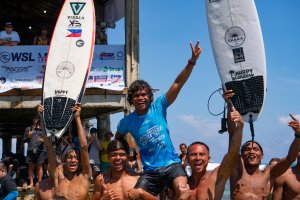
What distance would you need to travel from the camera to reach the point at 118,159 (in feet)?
17.1

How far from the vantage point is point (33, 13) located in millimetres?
17188

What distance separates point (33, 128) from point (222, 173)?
20.4ft

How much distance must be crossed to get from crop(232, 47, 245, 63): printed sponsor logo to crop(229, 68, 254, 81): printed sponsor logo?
0.46 feet

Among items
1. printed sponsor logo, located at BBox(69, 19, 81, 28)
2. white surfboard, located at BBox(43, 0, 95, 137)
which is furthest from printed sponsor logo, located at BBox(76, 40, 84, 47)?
printed sponsor logo, located at BBox(69, 19, 81, 28)

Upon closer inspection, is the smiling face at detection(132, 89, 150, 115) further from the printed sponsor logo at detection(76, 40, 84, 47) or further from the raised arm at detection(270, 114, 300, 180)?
the printed sponsor logo at detection(76, 40, 84, 47)

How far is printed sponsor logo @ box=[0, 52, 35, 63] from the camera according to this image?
37.4 ft

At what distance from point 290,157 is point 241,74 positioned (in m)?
1.33

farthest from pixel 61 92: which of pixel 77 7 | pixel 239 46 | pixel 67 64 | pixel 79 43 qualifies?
pixel 239 46

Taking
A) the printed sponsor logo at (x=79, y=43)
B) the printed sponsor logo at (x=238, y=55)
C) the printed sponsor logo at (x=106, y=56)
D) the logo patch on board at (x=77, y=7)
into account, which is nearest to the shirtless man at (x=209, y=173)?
the printed sponsor logo at (x=238, y=55)

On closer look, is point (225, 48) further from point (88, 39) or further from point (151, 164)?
point (88, 39)

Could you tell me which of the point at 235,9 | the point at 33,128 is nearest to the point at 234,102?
the point at 235,9

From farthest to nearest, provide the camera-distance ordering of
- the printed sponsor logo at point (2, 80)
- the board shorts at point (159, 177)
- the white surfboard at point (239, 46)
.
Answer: the printed sponsor logo at point (2, 80) < the white surfboard at point (239, 46) < the board shorts at point (159, 177)

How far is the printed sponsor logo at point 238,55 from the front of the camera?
630cm

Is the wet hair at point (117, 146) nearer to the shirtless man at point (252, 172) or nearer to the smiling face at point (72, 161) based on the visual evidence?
the smiling face at point (72, 161)
